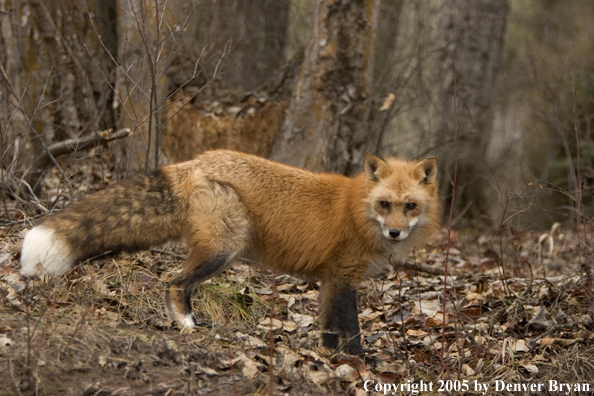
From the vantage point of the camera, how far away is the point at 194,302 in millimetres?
5133

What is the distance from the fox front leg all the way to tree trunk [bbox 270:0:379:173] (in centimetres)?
275

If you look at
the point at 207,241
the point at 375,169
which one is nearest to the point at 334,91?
the point at 375,169

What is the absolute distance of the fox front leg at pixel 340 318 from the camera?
4.79 meters

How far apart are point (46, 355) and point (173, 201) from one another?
164 cm

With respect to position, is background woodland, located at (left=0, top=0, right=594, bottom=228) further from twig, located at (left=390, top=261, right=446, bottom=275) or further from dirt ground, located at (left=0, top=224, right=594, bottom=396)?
dirt ground, located at (left=0, top=224, right=594, bottom=396)

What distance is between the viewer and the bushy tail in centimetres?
426

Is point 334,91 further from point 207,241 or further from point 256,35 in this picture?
point 256,35

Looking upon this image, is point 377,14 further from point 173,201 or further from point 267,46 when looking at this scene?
point 267,46

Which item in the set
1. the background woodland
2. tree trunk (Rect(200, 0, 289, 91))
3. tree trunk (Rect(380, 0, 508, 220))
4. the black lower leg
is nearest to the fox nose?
the black lower leg

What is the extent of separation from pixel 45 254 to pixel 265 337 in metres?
1.83

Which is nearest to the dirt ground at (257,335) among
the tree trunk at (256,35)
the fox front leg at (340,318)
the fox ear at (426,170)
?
the fox front leg at (340,318)

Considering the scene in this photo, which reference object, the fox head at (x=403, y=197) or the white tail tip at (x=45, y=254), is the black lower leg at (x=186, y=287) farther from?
the fox head at (x=403, y=197)

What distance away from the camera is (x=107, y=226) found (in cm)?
446

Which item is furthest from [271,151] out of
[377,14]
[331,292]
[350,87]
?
[331,292]
